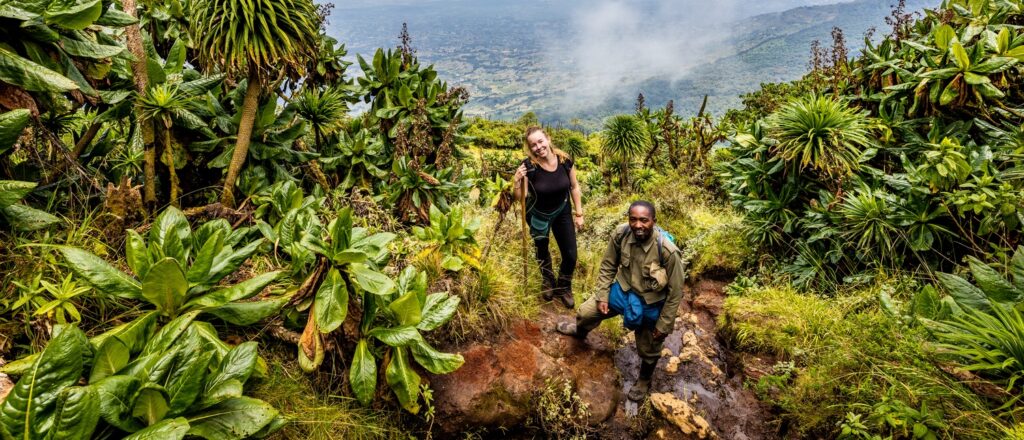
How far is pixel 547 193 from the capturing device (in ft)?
14.2

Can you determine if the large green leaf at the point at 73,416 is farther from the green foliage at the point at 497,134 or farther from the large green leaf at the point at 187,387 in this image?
the green foliage at the point at 497,134

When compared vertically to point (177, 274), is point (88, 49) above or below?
above

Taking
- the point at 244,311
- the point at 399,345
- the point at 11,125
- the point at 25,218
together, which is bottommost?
the point at 399,345

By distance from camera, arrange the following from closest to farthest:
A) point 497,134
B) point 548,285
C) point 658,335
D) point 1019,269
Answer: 1. point 1019,269
2. point 658,335
3. point 548,285
4. point 497,134

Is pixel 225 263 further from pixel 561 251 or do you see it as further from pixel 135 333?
pixel 561 251

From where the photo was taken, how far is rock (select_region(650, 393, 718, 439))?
11.9 feet

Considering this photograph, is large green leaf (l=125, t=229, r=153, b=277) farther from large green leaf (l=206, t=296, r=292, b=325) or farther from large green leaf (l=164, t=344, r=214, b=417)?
large green leaf (l=164, t=344, r=214, b=417)

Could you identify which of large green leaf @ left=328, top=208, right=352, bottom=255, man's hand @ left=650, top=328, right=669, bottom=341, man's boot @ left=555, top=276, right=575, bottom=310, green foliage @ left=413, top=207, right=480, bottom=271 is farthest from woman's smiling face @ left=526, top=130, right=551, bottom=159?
large green leaf @ left=328, top=208, right=352, bottom=255

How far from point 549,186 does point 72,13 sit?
344 cm

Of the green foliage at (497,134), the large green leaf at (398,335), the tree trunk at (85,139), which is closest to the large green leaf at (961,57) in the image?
the large green leaf at (398,335)

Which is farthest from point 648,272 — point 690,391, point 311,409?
point 311,409

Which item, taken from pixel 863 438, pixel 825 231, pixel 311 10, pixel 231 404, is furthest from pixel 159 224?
pixel 825 231

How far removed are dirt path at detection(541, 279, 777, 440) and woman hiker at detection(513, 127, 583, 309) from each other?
717 millimetres

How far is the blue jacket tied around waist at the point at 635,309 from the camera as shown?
3.70m
